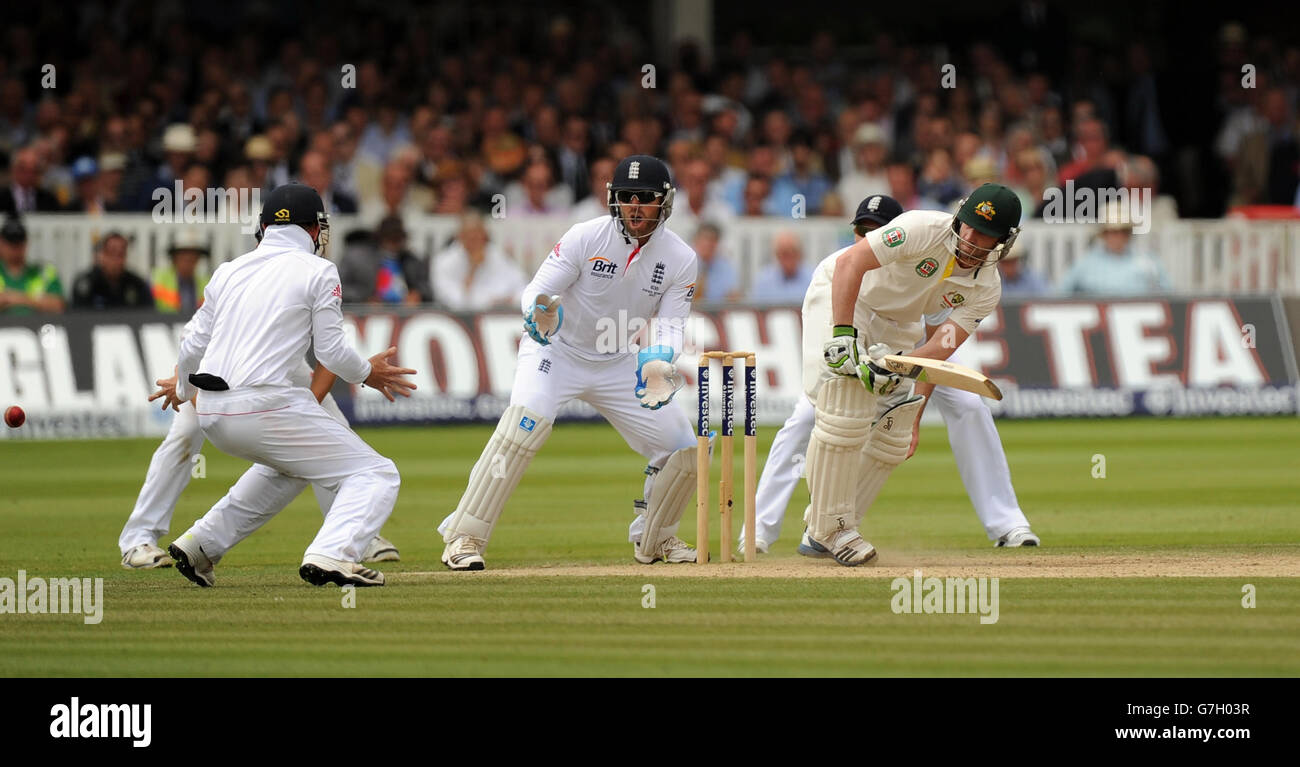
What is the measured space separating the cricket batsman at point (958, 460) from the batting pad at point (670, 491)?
927 mm

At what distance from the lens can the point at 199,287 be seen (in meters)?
17.8

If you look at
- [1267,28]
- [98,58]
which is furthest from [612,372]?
[1267,28]

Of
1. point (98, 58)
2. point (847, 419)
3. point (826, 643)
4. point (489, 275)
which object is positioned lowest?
point (826, 643)

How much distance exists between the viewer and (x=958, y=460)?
10.9 metres

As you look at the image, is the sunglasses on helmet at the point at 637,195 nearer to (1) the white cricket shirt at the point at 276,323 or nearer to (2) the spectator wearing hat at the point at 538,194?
(1) the white cricket shirt at the point at 276,323

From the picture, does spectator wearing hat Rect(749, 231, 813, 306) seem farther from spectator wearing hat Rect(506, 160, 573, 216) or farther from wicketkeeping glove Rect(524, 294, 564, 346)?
wicketkeeping glove Rect(524, 294, 564, 346)

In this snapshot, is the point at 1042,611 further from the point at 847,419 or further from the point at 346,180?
the point at 346,180

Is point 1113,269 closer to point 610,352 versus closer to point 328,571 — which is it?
point 610,352

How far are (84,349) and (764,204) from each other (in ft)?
22.4

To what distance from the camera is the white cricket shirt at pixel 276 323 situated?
8578mm

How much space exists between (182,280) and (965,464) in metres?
9.29

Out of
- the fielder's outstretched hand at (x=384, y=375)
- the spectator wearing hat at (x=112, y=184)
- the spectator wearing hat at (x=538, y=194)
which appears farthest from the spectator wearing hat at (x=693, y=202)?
the fielder's outstretched hand at (x=384, y=375)

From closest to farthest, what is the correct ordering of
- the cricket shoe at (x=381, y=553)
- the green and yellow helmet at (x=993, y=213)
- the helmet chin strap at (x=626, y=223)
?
the green and yellow helmet at (x=993, y=213) < the helmet chin strap at (x=626, y=223) < the cricket shoe at (x=381, y=553)

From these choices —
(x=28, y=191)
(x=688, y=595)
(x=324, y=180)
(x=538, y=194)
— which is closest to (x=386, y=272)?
(x=324, y=180)
